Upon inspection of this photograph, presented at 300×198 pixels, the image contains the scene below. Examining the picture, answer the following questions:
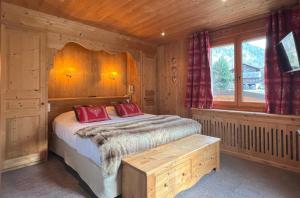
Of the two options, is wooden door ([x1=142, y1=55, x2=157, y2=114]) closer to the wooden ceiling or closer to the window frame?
the wooden ceiling

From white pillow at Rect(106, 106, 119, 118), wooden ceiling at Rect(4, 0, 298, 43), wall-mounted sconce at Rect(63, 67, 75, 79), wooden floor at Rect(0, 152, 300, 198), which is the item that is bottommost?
wooden floor at Rect(0, 152, 300, 198)

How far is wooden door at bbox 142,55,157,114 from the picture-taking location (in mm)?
4812

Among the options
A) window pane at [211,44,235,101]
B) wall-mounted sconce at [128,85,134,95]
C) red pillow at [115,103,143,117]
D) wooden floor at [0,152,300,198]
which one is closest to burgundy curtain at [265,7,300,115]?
window pane at [211,44,235,101]

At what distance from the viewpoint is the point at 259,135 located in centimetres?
314

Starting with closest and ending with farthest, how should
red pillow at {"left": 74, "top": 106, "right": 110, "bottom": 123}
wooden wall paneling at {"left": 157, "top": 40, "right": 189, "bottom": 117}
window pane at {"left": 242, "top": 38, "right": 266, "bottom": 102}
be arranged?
red pillow at {"left": 74, "top": 106, "right": 110, "bottom": 123}
window pane at {"left": 242, "top": 38, "right": 266, "bottom": 102}
wooden wall paneling at {"left": 157, "top": 40, "right": 189, "bottom": 117}

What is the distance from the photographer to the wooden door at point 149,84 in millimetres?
4812

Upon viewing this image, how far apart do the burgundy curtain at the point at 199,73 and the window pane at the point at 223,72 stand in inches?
8.9

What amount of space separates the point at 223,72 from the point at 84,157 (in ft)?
10.5

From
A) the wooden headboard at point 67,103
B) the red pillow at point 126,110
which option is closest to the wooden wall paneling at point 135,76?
the wooden headboard at point 67,103

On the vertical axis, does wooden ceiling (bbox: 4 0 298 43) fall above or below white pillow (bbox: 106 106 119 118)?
above

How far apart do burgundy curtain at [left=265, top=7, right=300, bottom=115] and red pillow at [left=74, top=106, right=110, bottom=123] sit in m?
2.99

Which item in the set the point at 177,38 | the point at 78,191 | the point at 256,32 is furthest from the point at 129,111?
the point at 256,32

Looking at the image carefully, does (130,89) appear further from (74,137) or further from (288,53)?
(288,53)

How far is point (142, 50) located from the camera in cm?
473
